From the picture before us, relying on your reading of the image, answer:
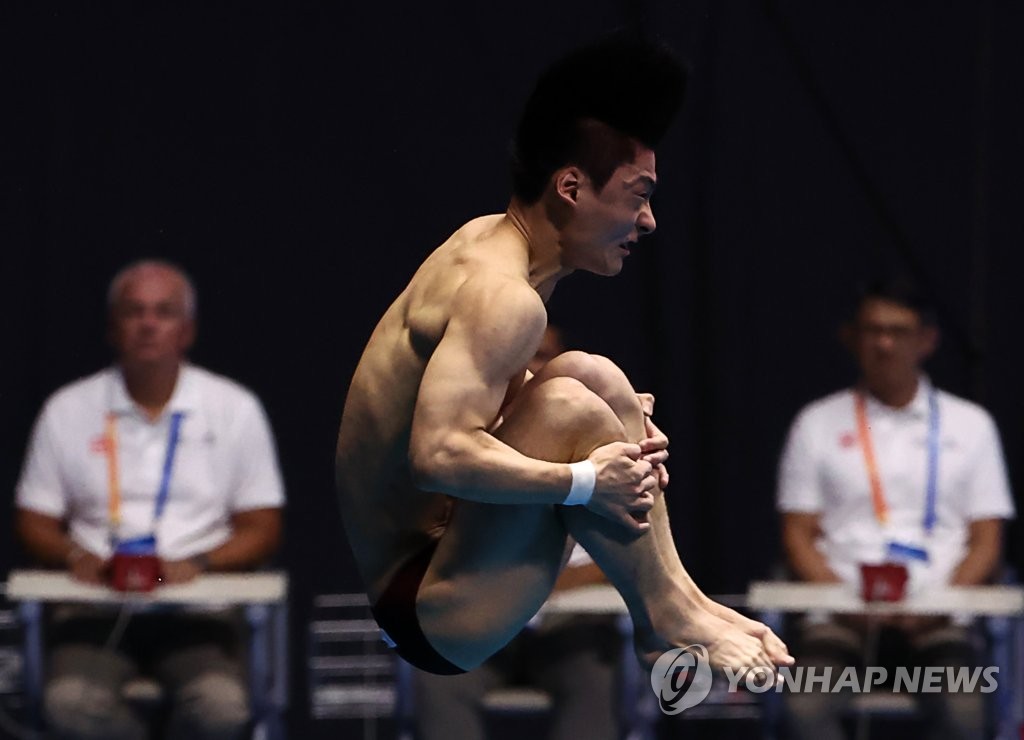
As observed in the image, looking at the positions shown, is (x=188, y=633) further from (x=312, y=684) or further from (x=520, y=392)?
(x=520, y=392)

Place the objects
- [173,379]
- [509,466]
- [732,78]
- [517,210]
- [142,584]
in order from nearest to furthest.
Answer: [509,466] < [517,210] < [142,584] < [173,379] < [732,78]

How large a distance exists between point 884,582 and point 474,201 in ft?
5.75

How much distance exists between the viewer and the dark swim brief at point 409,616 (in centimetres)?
387

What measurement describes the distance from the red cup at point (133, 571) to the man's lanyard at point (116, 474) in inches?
16.3

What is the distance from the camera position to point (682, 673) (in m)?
4.04

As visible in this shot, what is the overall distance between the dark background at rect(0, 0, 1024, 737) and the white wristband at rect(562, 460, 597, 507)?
8.17 feet

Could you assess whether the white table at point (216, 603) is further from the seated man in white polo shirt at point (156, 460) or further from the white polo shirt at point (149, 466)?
the white polo shirt at point (149, 466)

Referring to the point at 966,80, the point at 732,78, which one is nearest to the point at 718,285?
the point at 732,78

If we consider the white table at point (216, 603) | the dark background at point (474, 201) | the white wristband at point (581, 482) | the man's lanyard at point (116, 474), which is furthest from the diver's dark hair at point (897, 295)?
the white wristband at point (581, 482)

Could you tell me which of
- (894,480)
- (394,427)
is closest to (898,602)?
(894,480)

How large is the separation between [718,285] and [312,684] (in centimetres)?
172

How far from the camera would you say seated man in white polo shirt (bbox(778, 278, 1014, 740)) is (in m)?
5.72

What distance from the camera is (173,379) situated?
5.70 m

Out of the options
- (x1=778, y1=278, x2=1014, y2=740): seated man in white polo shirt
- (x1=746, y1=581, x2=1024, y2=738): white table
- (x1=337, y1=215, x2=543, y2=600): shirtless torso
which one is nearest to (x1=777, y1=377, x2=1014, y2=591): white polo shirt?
(x1=778, y1=278, x2=1014, y2=740): seated man in white polo shirt
